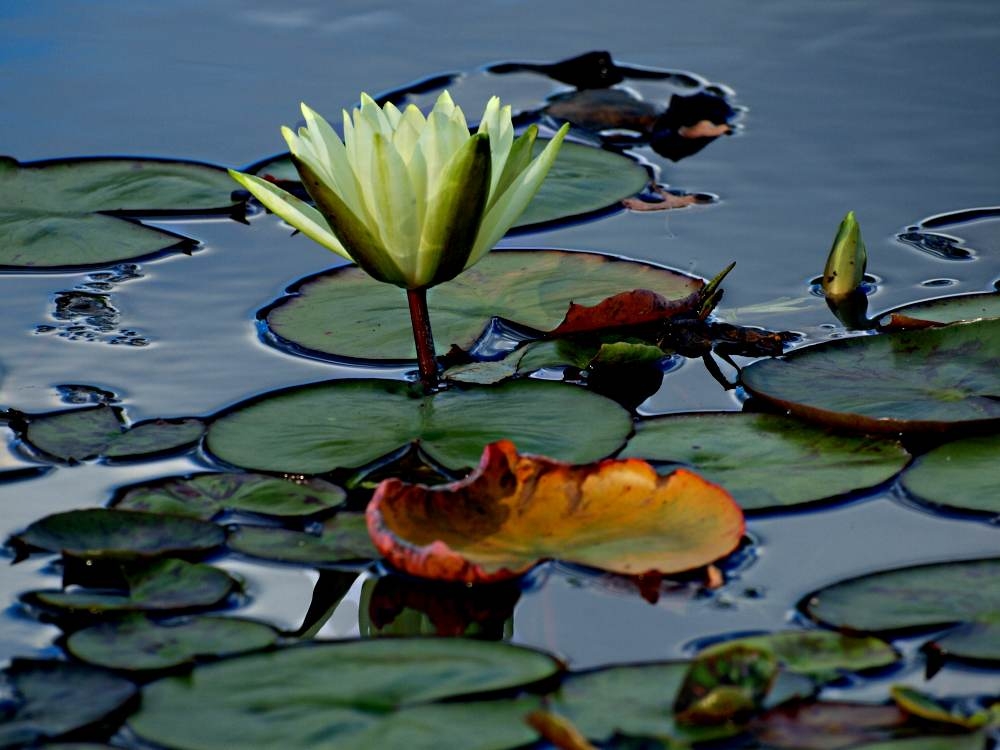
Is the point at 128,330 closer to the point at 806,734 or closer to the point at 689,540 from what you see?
the point at 689,540

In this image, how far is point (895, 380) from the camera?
2.57 m

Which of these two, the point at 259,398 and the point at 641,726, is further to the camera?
the point at 259,398

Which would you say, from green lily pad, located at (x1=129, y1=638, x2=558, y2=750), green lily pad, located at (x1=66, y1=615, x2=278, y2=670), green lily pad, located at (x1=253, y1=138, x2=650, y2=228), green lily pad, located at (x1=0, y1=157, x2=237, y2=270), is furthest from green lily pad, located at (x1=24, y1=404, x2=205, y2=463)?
green lily pad, located at (x1=253, y1=138, x2=650, y2=228)

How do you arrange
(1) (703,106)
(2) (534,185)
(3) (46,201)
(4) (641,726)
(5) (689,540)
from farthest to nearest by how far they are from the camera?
(1) (703,106) → (3) (46,201) → (2) (534,185) → (5) (689,540) → (4) (641,726)

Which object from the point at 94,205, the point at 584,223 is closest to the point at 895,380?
the point at 584,223

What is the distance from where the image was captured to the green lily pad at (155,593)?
195cm

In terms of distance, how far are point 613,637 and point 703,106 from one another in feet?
8.27

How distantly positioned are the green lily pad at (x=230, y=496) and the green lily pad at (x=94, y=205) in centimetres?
115

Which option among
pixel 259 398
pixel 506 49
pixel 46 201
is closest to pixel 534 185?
pixel 259 398

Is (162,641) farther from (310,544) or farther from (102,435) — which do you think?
(102,435)

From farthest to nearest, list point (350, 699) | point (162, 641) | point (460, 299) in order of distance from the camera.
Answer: point (460, 299), point (162, 641), point (350, 699)

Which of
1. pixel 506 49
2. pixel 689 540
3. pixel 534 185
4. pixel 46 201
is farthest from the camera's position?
pixel 506 49

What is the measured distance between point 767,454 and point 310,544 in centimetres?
80

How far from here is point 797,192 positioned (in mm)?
3576
